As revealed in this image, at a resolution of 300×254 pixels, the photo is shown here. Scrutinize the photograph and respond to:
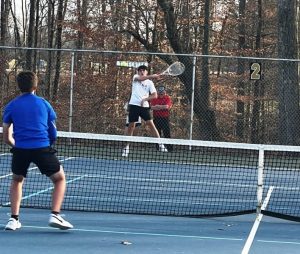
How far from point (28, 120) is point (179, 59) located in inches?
503

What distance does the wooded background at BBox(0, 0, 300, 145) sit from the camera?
1817 cm

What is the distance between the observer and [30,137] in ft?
22.6

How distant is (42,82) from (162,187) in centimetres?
1271

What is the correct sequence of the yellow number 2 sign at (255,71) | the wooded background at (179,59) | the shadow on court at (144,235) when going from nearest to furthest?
the shadow on court at (144,235) → the yellow number 2 sign at (255,71) → the wooded background at (179,59)

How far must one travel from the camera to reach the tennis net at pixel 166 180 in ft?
28.3

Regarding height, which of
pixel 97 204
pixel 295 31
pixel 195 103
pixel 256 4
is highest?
pixel 256 4

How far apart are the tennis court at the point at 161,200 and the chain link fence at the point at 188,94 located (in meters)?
2.38

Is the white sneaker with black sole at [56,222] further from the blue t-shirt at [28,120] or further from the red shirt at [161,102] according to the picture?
the red shirt at [161,102]

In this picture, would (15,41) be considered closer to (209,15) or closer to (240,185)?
(209,15)

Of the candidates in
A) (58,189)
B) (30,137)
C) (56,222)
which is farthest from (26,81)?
(56,222)

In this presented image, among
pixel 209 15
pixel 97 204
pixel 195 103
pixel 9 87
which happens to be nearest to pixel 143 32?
pixel 209 15

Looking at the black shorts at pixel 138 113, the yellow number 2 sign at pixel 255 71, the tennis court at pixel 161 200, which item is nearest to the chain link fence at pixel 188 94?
the yellow number 2 sign at pixel 255 71

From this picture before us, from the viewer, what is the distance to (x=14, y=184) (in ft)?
23.3

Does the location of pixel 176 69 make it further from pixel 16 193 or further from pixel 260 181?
pixel 16 193
